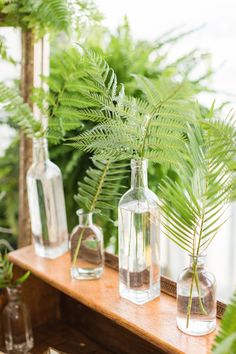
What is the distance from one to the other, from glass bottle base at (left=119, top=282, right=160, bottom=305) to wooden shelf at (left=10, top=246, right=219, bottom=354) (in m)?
0.01

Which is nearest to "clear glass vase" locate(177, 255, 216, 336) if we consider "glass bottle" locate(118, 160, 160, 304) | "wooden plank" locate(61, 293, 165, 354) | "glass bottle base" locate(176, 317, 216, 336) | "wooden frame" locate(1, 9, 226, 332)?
"glass bottle base" locate(176, 317, 216, 336)

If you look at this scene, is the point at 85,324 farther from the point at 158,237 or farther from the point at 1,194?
the point at 1,194

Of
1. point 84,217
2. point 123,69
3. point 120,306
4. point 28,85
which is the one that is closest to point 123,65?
point 123,69

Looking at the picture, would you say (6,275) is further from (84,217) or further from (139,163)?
(139,163)

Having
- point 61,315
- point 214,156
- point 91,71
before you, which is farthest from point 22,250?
point 214,156

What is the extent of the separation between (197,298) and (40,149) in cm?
57

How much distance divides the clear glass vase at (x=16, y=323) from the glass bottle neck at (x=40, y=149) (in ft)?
1.11

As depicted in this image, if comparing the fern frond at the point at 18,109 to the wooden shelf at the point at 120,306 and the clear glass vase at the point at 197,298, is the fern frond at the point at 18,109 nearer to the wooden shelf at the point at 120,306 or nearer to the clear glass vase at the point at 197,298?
the wooden shelf at the point at 120,306

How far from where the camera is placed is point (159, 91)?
0.96 meters

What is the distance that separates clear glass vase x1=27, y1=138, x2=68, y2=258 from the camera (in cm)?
142

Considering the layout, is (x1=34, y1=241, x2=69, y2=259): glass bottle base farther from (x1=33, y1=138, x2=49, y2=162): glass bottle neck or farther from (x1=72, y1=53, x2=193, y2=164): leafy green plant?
(x1=72, y1=53, x2=193, y2=164): leafy green plant

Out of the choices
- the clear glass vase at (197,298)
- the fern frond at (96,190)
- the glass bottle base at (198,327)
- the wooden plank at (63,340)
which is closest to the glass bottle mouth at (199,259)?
the clear glass vase at (197,298)

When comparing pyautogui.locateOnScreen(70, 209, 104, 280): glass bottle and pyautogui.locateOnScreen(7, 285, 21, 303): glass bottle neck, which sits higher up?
pyautogui.locateOnScreen(70, 209, 104, 280): glass bottle

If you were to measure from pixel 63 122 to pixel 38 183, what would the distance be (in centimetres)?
17
